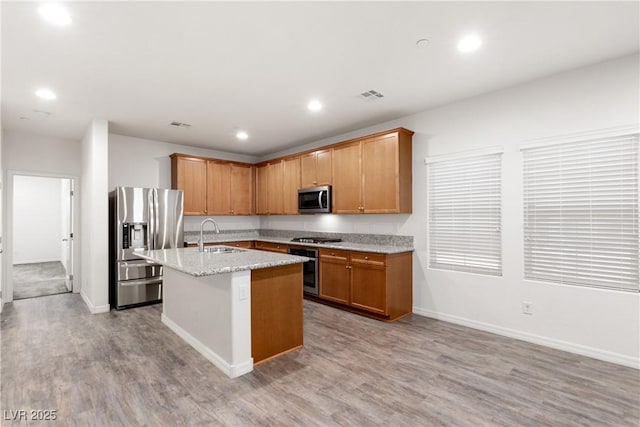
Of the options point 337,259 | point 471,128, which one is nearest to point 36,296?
point 337,259

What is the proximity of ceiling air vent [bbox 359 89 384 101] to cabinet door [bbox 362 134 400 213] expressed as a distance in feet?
2.06

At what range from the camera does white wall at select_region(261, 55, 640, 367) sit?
2799 mm

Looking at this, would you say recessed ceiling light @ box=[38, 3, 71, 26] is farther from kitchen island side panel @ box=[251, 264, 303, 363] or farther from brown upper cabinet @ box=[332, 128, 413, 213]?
brown upper cabinet @ box=[332, 128, 413, 213]

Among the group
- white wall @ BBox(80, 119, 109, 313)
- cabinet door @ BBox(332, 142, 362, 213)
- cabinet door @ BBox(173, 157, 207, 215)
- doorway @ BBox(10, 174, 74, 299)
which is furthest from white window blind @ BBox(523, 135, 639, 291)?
doorway @ BBox(10, 174, 74, 299)

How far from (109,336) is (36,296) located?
3.02 m

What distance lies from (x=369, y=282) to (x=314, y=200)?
1761 mm

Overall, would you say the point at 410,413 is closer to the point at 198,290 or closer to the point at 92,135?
the point at 198,290

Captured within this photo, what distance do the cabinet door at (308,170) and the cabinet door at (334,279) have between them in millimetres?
1403

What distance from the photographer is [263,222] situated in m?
7.08

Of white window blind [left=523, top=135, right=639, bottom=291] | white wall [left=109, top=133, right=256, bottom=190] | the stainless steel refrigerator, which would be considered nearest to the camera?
white window blind [left=523, top=135, right=639, bottom=291]

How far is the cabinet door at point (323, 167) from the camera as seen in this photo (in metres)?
5.06

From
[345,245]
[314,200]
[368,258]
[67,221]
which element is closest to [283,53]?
[368,258]

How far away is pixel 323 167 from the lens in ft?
16.9

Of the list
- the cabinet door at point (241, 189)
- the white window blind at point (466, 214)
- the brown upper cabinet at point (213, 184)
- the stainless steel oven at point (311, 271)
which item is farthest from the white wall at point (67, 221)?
the white window blind at point (466, 214)
